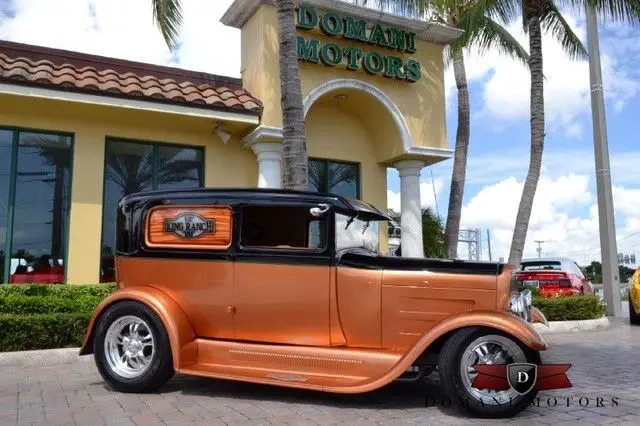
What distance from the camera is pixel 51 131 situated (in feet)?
31.3

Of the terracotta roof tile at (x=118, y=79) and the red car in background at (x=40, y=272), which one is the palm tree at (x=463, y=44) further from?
the red car in background at (x=40, y=272)

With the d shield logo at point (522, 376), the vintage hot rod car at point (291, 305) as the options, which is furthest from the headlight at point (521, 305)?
the d shield logo at point (522, 376)

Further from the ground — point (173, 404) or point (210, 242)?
point (210, 242)

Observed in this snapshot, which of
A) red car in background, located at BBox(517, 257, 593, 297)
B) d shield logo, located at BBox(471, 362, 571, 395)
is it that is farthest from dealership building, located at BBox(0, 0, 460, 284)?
d shield logo, located at BBox(471, 362, 571, 395)

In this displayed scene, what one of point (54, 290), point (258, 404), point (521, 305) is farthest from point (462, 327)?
point (54, 290)

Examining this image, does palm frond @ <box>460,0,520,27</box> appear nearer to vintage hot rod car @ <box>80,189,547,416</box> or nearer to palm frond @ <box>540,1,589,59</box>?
palm frond @ <box>540,1,589,59</box>

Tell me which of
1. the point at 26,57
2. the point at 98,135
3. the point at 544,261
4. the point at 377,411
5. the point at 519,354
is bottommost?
the point at 377,411

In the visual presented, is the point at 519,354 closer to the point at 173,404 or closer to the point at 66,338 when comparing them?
the point at 173,404

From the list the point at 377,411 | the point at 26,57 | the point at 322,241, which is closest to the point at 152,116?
the point at 26,57

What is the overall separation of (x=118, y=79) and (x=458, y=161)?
318 inches

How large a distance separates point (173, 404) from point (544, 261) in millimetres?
10021

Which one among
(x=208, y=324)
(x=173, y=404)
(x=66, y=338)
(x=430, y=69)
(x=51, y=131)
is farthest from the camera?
(x=430, y=69)

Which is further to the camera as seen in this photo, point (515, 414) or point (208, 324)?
point (208, 324)

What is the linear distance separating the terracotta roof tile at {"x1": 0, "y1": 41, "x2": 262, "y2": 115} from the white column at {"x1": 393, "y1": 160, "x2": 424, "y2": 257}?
3.66m
